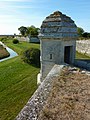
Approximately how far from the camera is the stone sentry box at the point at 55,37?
36.2 feet

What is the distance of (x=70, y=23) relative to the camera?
11914 mm

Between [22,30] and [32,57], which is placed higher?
[22,30]

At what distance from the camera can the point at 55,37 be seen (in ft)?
36.2

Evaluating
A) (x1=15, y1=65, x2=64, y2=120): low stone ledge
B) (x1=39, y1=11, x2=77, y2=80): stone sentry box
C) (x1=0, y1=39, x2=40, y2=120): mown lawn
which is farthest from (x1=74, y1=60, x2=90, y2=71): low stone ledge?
(x1=15, y1=65, x2=64, y2=120): low stone ledge

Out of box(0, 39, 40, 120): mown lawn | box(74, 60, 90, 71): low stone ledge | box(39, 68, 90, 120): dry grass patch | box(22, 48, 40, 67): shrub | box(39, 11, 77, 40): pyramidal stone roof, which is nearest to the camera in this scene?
box(39, 68, 90, 120): dry grass patch

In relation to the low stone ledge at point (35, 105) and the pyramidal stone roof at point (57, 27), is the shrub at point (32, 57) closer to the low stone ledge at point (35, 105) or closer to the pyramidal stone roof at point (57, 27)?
the pyramidal stone roof at point (57, 27)

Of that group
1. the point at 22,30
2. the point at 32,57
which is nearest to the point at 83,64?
the point at 32,57

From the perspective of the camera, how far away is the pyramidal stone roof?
36.0 feet

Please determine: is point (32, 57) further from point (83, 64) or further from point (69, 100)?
point (69, 100)

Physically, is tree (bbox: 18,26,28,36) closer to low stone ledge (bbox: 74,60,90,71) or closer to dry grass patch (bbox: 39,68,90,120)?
low stone ledge (bbox: 74,60,90,71)

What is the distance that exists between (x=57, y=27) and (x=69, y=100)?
19.1ft

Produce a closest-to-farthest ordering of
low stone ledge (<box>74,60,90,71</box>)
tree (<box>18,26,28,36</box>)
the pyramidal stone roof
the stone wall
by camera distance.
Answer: the pyramidal stone roof
low stone ledge (<box>74,60,90,71</box>)
the stone wall
tree (<box>18,26,28,36</box>)

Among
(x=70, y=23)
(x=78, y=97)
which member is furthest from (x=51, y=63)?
(x=78, y=97)

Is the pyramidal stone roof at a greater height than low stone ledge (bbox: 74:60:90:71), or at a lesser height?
greater
